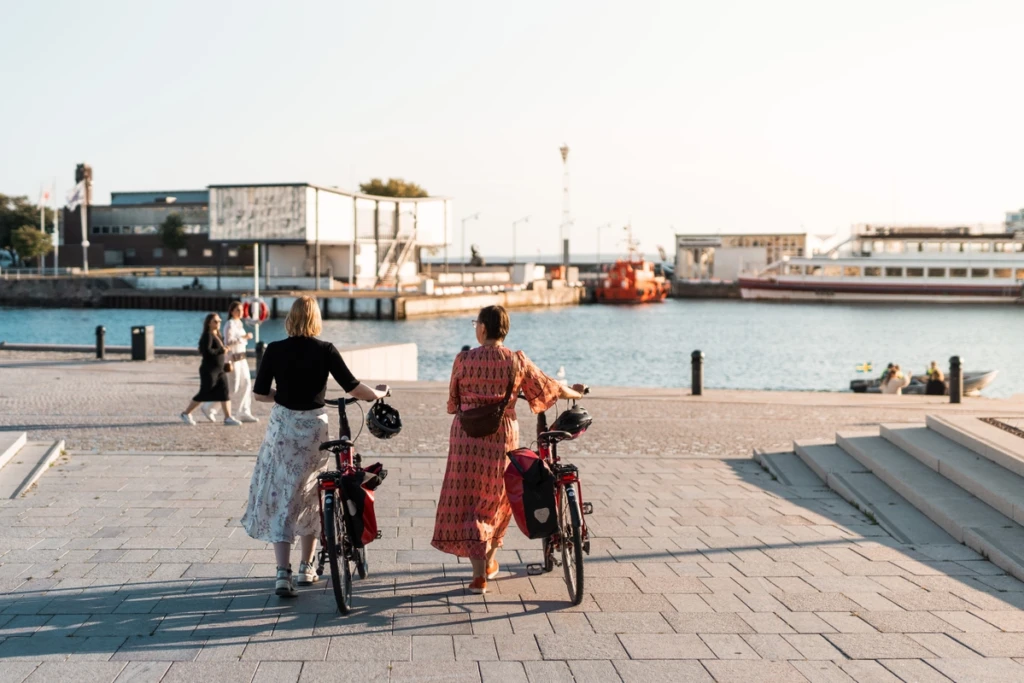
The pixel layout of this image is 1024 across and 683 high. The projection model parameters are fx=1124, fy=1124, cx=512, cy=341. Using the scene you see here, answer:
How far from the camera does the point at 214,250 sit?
121812 mm

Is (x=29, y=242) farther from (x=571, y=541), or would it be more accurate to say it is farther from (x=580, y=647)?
(x=580, y=647)

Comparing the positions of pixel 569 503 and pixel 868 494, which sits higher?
pixel 569 503

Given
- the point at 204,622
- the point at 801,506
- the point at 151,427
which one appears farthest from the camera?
the point at 151,427

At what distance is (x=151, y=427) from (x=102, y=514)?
225 inches

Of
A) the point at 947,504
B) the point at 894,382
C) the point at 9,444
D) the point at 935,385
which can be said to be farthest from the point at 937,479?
the point at 894,382

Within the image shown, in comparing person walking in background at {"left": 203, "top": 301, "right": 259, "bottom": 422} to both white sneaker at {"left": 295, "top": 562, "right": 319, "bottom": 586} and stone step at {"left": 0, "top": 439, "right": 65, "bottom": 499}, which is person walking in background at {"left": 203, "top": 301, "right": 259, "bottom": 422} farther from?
white sneaker at {"left": 295, "top": 562, "right": 319, "bottom": 586}

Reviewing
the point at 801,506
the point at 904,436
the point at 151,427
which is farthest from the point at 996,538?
the point at 151,427

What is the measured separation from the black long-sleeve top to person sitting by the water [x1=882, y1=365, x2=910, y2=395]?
24.5 m

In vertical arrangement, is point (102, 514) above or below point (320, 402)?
below

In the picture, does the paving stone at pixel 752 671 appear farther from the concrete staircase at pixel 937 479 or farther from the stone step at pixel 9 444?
the stone step at pixel 9 444

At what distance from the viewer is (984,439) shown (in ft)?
33.9

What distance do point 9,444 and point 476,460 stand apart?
250 inches

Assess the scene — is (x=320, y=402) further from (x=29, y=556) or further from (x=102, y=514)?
(x=102, y=514)

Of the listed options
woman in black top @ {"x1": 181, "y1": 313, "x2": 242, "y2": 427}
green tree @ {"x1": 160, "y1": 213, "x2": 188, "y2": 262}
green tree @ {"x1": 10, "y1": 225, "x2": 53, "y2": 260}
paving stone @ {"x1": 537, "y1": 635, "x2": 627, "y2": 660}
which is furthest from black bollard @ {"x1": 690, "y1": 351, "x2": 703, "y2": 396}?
green tree @ {"x1": 10, "y1": 225, "x2": 53, "y2": 260}
